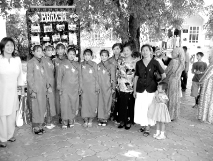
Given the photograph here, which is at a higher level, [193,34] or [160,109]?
[193,34]

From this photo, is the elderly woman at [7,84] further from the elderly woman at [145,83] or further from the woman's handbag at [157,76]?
the woman's handbag at [157,76]

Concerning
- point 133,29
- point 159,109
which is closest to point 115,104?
point 159,109

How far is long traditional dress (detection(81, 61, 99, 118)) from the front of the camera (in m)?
4.68

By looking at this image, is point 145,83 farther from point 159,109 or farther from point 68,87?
point 68,87

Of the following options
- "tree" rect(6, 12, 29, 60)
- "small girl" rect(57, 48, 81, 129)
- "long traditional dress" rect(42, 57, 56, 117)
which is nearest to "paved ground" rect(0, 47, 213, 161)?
"small girl" rect(57, 48, 81, 129)

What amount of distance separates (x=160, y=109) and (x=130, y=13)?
2.52 m

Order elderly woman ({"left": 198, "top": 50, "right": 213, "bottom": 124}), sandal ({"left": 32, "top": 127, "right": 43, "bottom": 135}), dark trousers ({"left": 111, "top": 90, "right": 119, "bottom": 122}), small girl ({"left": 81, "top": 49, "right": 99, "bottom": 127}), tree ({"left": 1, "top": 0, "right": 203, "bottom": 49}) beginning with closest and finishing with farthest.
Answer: sandal ({"left": 32, "top": 127, "right": 43, "bottom": 135})
small girl ({"left": 81, "top": 49, "right": 99, "bottom": 127})
dark trousers ({"left": 111, "top": 90, "right": 119, "bottom": 122})
elderly woman ({"left": 198, "top": 50, "right": 213, "bottom": 124})
tree ({"left": 1, "top": 0, "right": 203, "bottom": 49})

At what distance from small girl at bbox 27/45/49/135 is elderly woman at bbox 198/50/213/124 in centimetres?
322

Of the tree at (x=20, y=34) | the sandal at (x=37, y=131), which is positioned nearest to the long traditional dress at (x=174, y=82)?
the sandal at (x=37, y=131)

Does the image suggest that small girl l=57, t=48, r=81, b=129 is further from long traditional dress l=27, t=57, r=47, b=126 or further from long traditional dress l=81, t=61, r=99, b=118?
long traditional dress l=27, t=57, r=47, b=126

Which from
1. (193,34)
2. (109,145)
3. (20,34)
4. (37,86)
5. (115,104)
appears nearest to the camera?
(109,145)

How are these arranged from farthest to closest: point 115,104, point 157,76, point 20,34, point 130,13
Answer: point 20,34 < point 130,13 < point 115,104 < point 157,76

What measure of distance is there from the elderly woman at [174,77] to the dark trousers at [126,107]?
0.98 meters

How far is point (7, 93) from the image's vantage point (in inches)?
149
